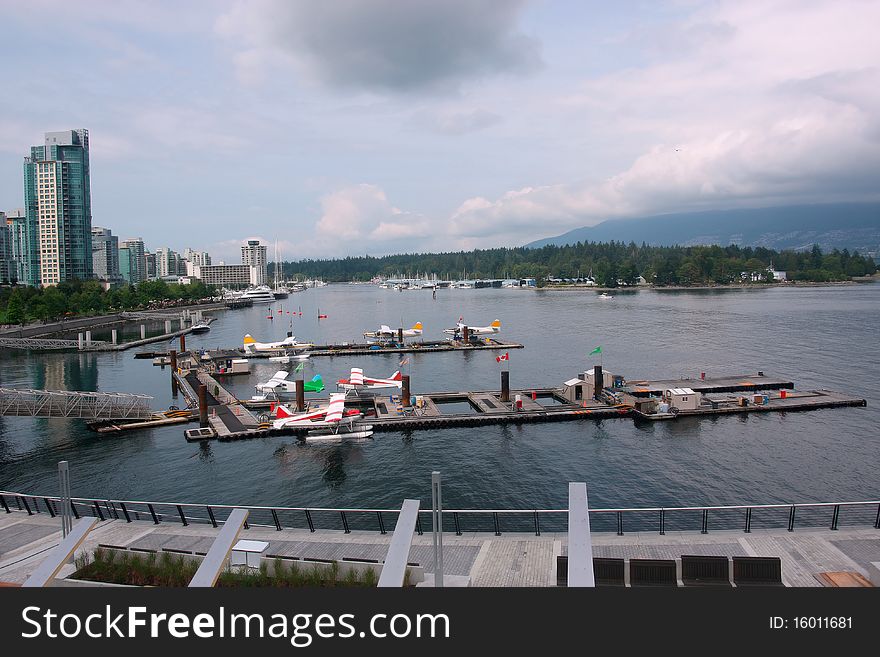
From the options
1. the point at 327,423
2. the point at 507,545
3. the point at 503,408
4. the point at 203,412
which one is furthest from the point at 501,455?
the point at 203,412

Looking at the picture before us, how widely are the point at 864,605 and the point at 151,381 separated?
213 ft

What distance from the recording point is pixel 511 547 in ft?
60.1

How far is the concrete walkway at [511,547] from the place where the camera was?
54.7ft

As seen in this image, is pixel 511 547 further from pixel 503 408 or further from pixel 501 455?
pixel 503 408

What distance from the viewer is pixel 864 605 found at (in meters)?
8.02

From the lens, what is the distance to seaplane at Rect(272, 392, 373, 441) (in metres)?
39.9

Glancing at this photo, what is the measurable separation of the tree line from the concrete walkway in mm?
103687

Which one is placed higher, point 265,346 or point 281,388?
point 265,346

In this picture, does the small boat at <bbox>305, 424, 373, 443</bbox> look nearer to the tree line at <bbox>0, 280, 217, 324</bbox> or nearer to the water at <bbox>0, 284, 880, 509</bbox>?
the water at <bbox>0, 284, 880, 509</bbox>

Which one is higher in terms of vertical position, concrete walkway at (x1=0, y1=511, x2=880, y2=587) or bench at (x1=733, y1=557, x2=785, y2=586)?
bench at (x1=733, y1=557, x2=785, y2=586)

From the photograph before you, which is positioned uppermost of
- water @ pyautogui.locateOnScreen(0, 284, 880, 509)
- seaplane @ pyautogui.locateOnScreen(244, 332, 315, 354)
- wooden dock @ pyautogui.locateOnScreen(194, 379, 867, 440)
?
seaplane @ pyautogui.locateOnScreen(244, 332, 315, 354)

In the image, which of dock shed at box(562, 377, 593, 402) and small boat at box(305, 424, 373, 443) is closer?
small boat at box(305, 424, 373, 443)

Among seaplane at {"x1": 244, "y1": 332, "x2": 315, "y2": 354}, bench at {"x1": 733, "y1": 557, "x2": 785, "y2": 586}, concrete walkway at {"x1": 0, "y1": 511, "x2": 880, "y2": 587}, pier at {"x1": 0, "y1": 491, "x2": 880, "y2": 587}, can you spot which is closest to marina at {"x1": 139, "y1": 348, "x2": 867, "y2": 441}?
pier at {"x1": 0, "y1": 491, "x2": 880, "y2": 587}

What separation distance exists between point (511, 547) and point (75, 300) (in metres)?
Result: 131
